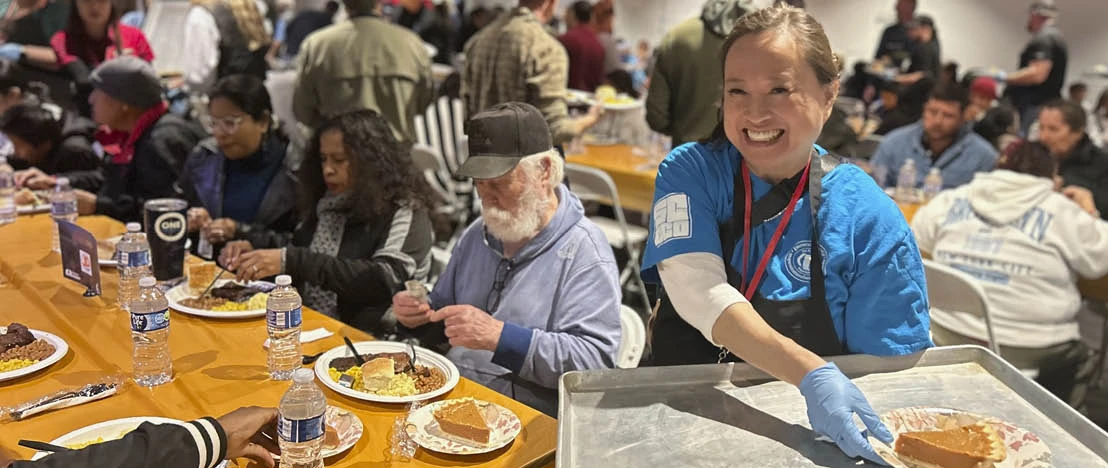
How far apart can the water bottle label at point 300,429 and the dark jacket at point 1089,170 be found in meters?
4.72

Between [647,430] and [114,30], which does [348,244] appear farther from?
[114,30]

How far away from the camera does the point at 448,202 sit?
578 centimetres

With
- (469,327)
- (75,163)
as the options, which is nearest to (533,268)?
(469,327)

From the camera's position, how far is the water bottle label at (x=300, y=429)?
5.21ft

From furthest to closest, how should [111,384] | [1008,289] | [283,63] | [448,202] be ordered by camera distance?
[283,63]
[448,202]
[1008,289]
[111,384]

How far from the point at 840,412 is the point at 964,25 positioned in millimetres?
11047

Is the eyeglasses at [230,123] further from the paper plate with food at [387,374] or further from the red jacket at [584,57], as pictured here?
the red jacket at [584,57]

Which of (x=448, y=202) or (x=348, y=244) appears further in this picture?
(x=448, y=202)

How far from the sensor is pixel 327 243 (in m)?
3.15

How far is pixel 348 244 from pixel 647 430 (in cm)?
188

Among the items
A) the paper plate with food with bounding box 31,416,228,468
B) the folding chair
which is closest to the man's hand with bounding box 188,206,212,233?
the paper plate with food with bounding box 31,416,228,468

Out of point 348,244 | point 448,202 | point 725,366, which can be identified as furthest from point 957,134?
point 725,366

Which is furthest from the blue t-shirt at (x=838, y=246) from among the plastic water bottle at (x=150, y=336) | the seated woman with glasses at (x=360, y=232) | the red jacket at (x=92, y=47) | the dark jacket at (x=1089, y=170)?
the red jacket at (x=92, y=47)

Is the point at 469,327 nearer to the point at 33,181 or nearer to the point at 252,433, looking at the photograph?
the point at 252,433
